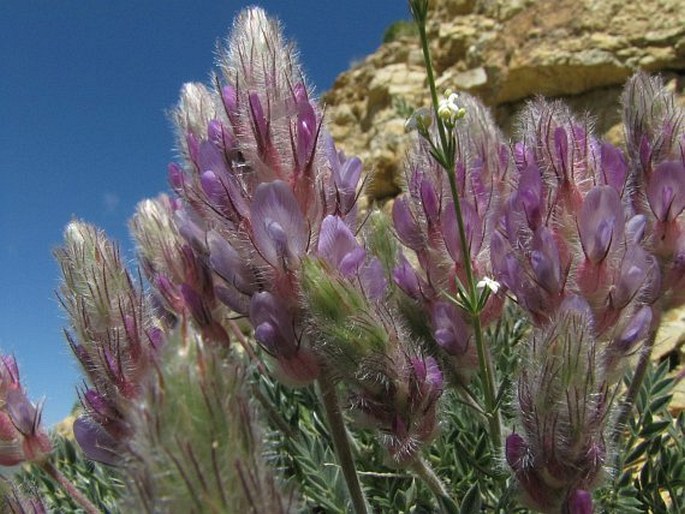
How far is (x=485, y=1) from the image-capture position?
9.74 meters

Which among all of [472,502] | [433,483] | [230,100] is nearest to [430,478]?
[433,483]

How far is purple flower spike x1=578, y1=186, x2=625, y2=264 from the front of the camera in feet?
6.31

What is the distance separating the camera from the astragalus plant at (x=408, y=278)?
5.66ft

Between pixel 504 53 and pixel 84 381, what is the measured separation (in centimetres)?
709

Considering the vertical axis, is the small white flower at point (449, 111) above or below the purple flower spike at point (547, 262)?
above

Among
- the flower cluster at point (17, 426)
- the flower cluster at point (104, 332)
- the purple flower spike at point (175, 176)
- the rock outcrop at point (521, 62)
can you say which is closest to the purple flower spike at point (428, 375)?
the flower cluster at point (104, 332)

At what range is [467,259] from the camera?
2033mm

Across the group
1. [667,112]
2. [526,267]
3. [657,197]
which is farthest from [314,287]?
[667,112]

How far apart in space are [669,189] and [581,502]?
100 centimetres

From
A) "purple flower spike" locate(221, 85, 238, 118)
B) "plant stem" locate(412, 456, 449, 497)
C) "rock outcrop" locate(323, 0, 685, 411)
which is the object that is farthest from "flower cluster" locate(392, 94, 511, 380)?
"rock outcrop" locate(323, 0, 685, 411)

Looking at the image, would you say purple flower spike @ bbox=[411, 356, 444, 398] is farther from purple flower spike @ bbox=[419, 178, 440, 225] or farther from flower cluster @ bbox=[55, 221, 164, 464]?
flower cluster @ bbox=[55, 221, 164, 464]

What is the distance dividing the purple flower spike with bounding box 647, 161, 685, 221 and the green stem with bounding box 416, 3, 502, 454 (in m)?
0.58

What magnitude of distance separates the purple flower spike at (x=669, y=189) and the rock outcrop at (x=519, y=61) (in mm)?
4139

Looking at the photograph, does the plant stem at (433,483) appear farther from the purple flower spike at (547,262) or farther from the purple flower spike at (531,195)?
the purple flower spike at (531,195)
